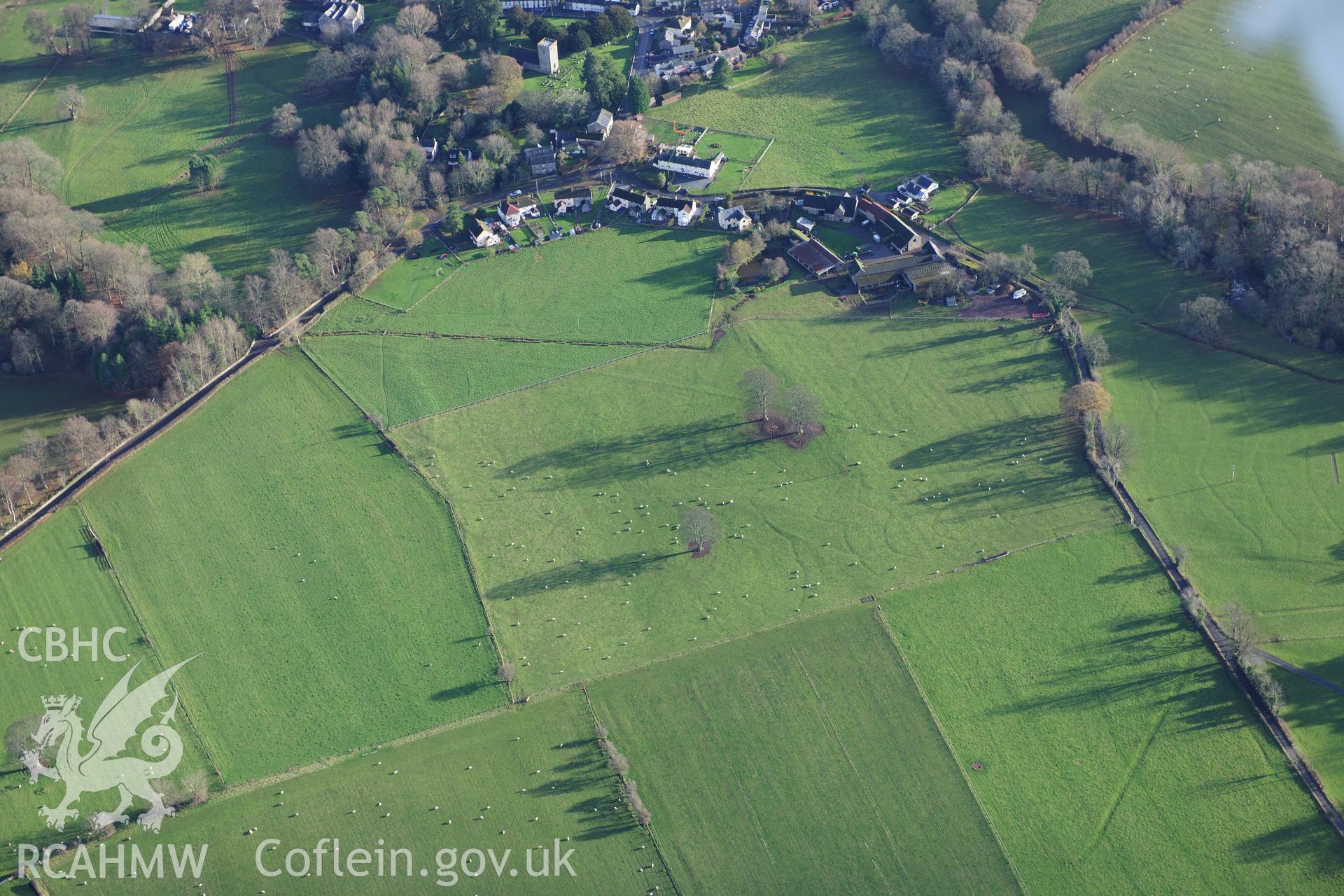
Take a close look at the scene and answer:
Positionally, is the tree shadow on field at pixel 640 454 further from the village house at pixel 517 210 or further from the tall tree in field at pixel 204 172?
the tall tree in field at pixel 204 172

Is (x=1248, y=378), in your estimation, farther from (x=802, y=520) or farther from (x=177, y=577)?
(x=177, y=577)

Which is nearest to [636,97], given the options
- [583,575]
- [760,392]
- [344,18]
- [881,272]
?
[881,272]

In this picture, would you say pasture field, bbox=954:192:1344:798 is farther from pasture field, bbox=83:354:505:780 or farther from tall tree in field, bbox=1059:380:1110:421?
pasture field, bbox=83:354:505:780

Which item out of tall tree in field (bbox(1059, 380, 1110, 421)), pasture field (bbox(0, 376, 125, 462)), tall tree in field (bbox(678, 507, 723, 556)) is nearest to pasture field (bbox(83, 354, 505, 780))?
pasture field (bbox(0, 376, 125, 462))

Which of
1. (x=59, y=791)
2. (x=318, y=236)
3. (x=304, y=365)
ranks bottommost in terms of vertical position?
(x=59, y=791)

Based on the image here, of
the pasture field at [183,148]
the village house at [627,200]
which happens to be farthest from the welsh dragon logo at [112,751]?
the village house at [627,200]

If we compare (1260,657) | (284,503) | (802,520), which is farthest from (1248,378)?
(284,503)

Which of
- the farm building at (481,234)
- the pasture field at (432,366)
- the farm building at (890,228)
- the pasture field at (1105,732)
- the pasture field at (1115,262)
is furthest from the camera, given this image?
the farm building at (481,234)
